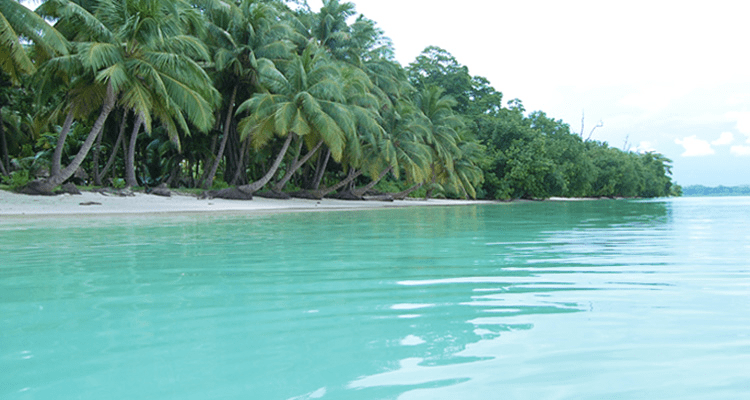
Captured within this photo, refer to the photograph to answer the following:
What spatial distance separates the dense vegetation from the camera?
1517 centimetres

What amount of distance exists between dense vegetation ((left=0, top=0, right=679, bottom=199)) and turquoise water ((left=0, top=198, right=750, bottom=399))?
1078cm

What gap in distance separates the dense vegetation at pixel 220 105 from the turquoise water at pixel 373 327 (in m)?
10.8

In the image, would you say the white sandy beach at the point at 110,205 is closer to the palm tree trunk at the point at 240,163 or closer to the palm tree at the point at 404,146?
the palm tree trunk at the point at 240,163

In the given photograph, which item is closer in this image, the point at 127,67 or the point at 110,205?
the point at 127,67

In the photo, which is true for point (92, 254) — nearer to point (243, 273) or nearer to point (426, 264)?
point (243, 273)

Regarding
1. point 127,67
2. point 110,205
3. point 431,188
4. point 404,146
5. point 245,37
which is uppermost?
point 245,37

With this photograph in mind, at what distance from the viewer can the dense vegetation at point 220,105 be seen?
15.2 meters

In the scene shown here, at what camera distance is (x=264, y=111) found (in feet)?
63.6

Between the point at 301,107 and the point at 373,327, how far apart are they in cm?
1831

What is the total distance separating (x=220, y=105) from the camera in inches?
803

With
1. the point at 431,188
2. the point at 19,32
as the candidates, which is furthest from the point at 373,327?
the point at 431,188

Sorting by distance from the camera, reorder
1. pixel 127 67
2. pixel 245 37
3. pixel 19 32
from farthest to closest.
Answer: pixel 245 37 < pixel 127 67 < pixel 19 32

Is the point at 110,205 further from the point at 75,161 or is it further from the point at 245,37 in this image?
the point at 245,37

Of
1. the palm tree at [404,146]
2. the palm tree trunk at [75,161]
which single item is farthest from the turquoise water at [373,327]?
the palm tree at [404,146]
